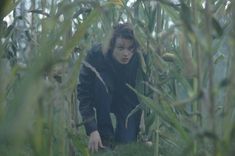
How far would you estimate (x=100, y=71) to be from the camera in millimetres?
3047

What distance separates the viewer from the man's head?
2.81m

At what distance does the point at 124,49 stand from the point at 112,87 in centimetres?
37

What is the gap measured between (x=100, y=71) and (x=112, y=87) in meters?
0.18

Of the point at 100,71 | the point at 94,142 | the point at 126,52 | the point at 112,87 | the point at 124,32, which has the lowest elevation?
the point at 94,142

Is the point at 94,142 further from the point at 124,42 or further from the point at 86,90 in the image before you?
the point at 124,42

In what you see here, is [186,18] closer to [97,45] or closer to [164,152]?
[164,152]

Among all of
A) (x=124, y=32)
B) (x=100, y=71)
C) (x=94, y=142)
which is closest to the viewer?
(x=94, y=142)

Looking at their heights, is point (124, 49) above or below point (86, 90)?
above

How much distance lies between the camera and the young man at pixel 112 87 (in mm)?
2834

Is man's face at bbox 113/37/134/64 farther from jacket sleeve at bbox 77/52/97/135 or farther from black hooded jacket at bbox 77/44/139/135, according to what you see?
jacket sleeve at bbox 77/52/97/135

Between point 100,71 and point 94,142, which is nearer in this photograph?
point 94,142

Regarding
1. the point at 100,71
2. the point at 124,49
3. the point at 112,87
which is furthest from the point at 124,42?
the point at 112,87

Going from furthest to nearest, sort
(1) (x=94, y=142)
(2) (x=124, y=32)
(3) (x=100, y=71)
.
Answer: (3) (x=100, y=71) → (2) (x=124, y=32) → (1) (x=94, y=142)

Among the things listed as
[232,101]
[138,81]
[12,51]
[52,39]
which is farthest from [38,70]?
[12,51]
